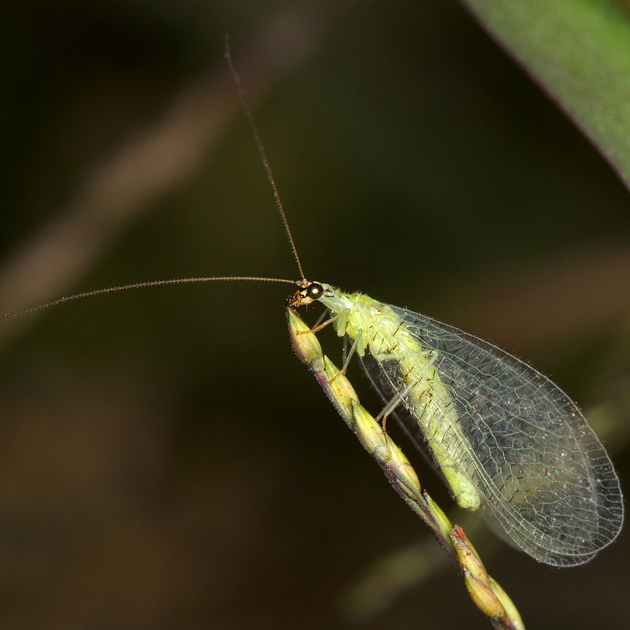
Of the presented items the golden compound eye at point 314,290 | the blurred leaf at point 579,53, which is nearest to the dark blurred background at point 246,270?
the golden compound eye at point 314,290

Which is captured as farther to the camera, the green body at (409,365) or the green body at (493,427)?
the green body at (409,365)

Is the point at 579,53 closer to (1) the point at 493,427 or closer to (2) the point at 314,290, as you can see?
(2) the point at 314,290

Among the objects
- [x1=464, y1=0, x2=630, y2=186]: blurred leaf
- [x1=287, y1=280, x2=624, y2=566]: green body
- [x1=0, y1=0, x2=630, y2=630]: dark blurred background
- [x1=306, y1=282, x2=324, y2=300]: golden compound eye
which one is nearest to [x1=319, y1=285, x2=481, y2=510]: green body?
[x1=287, y1=280, x2=624, y2=566]: green body

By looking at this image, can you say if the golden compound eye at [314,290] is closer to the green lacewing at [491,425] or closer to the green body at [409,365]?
the green lacewing at [491,425]

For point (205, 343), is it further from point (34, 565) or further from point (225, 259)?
point (34, 565)

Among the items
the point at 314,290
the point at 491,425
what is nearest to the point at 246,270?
the point at 314,290

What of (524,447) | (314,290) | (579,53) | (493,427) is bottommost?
(524,447)
